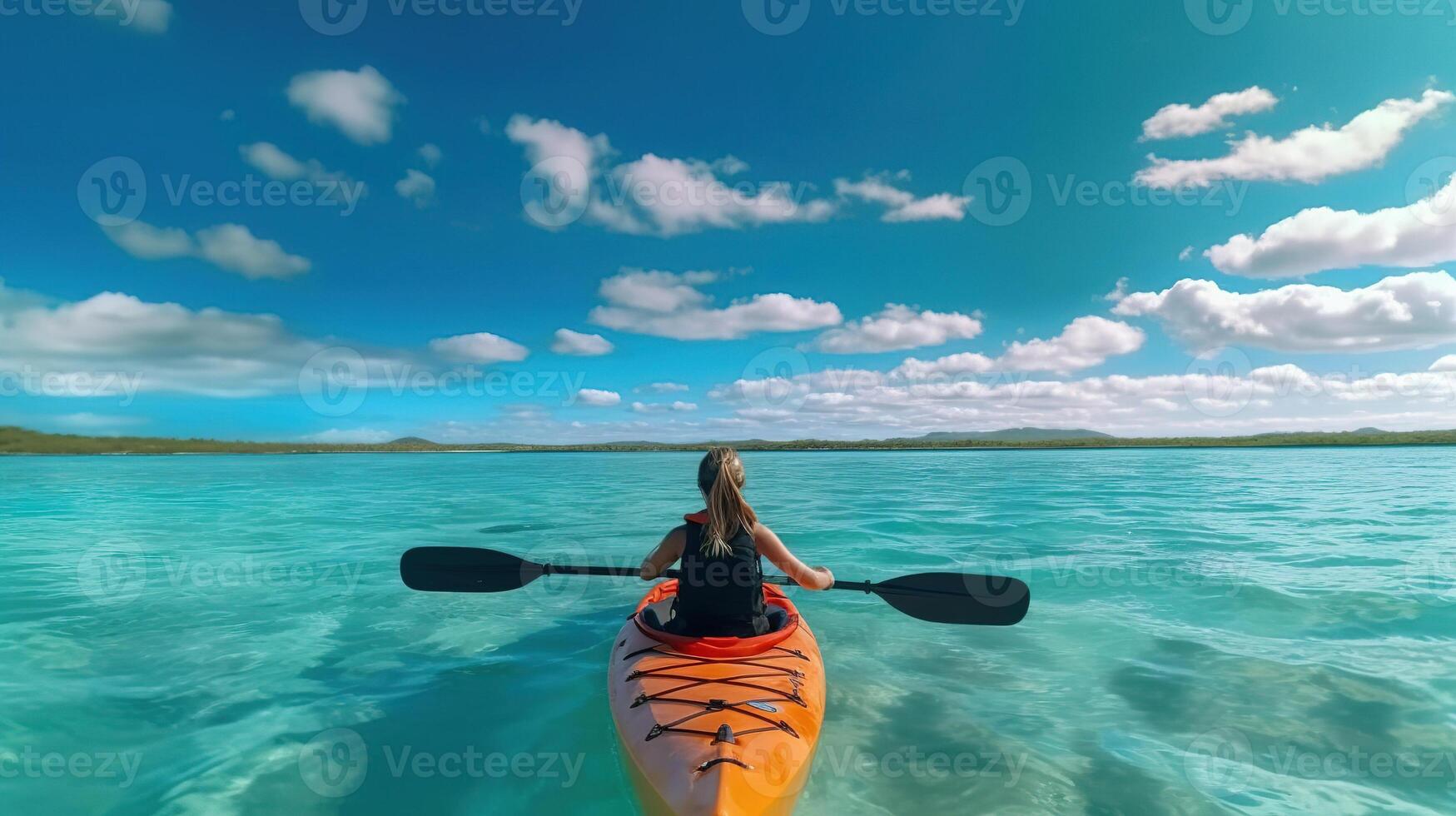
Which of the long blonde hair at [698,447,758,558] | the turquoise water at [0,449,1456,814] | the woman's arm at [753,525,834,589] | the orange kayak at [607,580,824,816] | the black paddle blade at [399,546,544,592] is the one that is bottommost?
the turquoise water at [0,449,1456,814]

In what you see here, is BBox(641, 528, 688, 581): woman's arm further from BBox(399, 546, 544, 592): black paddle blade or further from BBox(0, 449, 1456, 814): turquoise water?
BBox(399, 546, 544, 592): black paddle blade

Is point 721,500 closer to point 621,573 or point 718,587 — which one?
point 718,587

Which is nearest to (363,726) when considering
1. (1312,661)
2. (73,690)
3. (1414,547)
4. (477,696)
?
(477,696)

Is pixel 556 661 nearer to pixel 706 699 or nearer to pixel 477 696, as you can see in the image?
pixel 477 696

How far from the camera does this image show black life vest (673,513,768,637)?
491cm

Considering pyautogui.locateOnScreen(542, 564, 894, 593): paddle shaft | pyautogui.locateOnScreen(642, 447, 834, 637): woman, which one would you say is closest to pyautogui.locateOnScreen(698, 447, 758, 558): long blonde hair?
pyautogui.locateOnScreen(642, 447, 834, 637): woman

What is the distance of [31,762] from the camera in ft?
17.1

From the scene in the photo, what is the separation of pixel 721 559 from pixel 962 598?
10.2ft

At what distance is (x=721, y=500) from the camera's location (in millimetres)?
4770

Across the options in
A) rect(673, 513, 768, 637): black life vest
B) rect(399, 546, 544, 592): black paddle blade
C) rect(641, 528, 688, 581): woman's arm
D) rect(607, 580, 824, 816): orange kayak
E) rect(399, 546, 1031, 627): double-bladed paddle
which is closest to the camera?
rect(607, 580, 824, 816): orange kayak

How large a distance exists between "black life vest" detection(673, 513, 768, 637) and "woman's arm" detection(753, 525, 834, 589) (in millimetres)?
95

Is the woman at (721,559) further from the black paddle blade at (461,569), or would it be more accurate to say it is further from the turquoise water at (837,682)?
the black paddle blade at (461,569)

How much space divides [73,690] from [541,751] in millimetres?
5351

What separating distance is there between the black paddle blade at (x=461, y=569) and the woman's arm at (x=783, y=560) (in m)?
3.42
